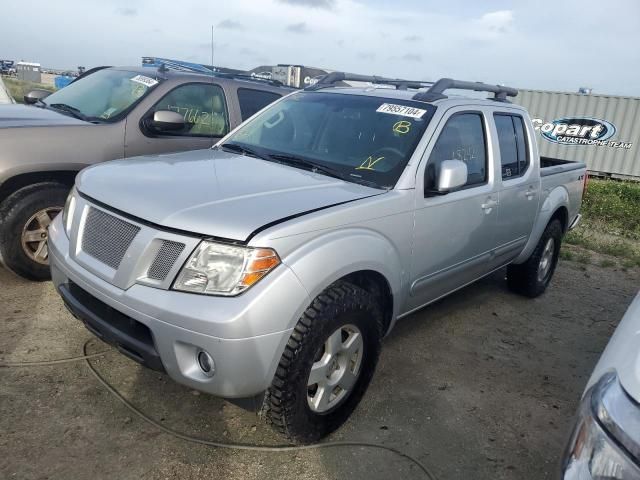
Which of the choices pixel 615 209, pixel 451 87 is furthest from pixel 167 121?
pixel 615 209

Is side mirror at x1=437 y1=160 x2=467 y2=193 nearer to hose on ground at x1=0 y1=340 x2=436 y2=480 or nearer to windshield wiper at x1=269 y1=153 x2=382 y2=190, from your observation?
windshield wiper at x1=269 y1=153 x2=382 y2=190

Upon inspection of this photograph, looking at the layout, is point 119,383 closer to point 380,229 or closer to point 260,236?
point 260,236

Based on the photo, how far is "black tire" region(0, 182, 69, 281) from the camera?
3891mm

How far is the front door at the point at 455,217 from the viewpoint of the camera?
317 cm

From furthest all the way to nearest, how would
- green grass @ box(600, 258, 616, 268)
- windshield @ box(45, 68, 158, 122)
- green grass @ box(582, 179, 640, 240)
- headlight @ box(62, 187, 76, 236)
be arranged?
green grass @ box(582, 179, 640, 240) < green grass @ box(600, 258, 616, 268) < windshield @ box(45, 68, 158, 122) < headlight @ box(62, 187, 76, 236)

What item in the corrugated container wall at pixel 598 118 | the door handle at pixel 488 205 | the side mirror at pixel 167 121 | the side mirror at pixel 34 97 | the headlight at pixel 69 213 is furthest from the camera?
the corrugated container wall at pixel 598 118

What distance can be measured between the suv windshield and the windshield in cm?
134

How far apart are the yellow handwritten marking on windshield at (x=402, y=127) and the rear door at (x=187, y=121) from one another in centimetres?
220

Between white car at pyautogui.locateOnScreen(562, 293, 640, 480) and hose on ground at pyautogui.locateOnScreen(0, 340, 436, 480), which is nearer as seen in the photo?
white car at pyautogui.locateOnScreen(562, 293, 640, 480)

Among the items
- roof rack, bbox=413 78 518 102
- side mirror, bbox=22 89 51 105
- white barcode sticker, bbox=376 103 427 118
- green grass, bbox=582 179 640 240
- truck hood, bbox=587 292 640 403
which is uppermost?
roof rack, bbox=413 78 518 102

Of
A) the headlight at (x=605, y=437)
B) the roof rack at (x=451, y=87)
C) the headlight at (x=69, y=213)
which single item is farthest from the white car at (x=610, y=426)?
the headlight at (x=69, y=213)

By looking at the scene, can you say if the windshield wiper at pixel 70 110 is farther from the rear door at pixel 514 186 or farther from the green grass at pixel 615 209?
the green grass at pixel 615 209

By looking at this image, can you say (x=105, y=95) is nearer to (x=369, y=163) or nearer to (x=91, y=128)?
(x=91, y=128)

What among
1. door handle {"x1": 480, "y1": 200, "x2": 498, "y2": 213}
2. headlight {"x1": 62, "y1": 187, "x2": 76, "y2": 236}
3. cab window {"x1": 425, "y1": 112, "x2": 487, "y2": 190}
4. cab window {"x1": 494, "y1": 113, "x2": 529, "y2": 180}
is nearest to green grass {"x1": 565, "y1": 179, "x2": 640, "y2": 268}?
cab window {"x1": 494, "y1": 113, "x2": 529, "y2": 180}
